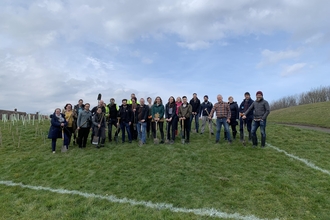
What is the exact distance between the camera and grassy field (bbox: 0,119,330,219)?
5465 mm

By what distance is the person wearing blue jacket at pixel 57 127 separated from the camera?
420 inches

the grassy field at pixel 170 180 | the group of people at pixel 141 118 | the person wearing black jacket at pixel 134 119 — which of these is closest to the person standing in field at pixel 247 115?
the group of people at pixel 141 118

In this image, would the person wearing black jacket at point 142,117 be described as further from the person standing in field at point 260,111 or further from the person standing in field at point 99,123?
the person standing in field at point 260,111

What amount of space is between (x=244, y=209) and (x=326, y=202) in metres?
2.04

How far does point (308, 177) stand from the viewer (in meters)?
7.11

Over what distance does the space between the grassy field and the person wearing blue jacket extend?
0.64 meters

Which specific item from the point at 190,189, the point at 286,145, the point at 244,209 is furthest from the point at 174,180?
the point at 286,145

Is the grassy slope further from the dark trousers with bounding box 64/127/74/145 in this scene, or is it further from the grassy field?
the dark trousers with bounding box 64/127/74/145

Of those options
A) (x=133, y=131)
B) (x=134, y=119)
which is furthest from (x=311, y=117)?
(x=134, y=119)

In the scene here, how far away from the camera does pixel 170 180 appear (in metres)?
7.02

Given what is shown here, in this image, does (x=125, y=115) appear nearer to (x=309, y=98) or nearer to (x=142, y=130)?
(x=142, y=130)

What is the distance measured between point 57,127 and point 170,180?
6.34 metres

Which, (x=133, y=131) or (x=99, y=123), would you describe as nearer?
(x=99, y=123)

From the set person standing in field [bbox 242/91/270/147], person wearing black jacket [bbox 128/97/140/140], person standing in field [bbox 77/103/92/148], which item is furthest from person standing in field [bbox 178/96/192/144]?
person standing in field [bbox 77/103/92/148]
